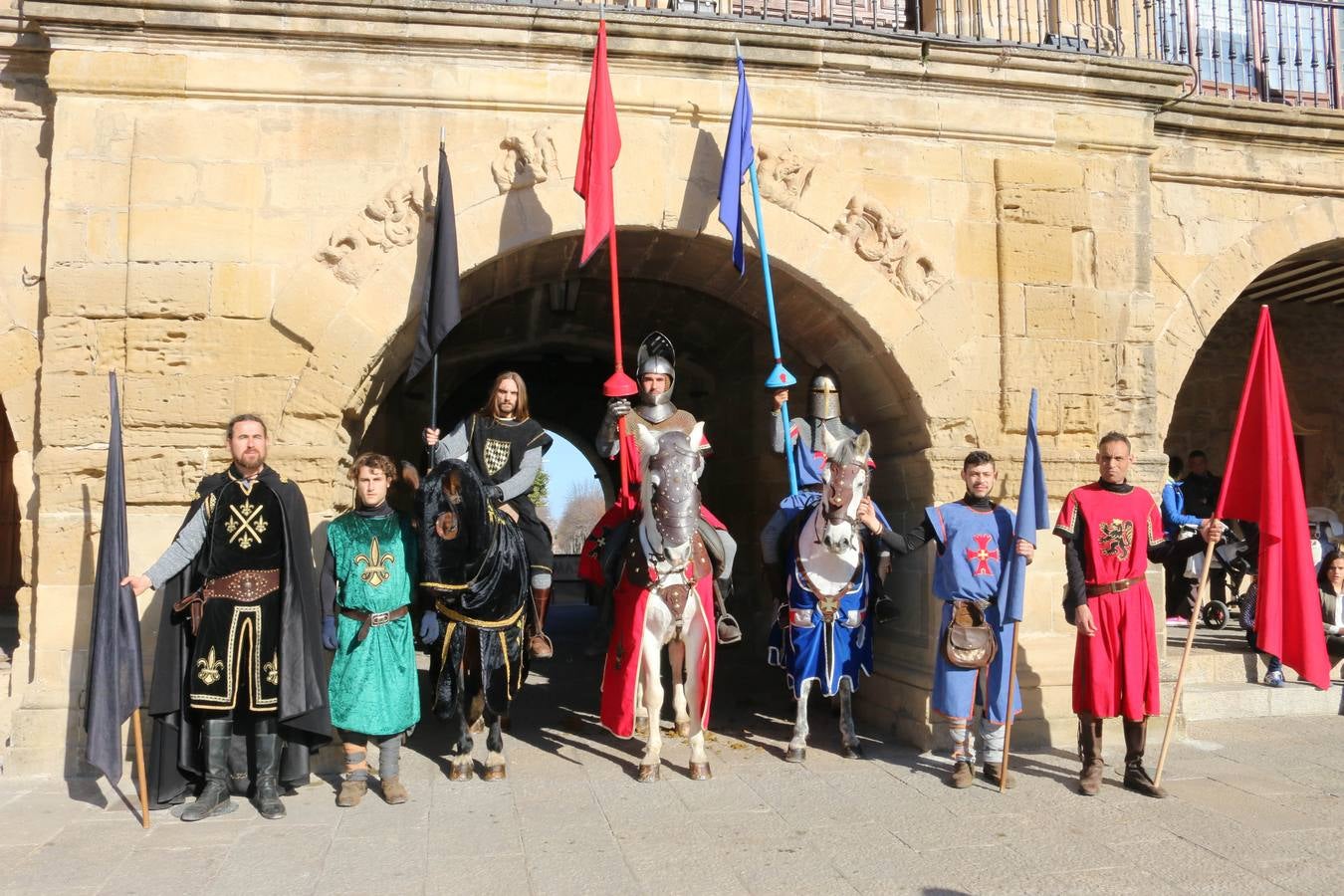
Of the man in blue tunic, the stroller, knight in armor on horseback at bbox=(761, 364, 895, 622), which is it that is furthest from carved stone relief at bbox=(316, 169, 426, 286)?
the stroller

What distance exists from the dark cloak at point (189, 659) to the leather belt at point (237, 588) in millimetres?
65

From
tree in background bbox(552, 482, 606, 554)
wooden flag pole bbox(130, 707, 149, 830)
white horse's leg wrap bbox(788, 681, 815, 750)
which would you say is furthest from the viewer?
tree in background bbox(552, 482, 606, 554)

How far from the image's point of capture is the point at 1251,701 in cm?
614

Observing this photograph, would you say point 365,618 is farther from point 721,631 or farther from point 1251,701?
point 1251,701

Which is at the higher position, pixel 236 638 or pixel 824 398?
pixel 824 398

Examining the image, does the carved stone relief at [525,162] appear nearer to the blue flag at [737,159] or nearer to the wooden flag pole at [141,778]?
the blue flag at [737,159]

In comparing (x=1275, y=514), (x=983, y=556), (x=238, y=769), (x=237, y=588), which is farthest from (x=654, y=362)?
(x=1275, y=514)

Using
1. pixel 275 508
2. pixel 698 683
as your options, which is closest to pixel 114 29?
pixel 275 508

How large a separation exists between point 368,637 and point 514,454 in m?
1.17

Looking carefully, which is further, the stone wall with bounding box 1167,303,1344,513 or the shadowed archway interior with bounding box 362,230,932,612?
the stone wall with bounding box 1167,303,1344,513

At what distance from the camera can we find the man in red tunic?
4.45m

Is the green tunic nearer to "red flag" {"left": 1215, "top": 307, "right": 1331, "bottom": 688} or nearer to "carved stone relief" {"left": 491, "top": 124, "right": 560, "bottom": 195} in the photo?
"carved stone relief" {"left": 491, "top": 124, "right": 560, "bottom": 195}

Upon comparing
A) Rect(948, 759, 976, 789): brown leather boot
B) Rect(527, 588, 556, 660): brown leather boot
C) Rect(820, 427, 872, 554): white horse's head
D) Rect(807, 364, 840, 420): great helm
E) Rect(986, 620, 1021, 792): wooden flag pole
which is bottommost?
Rect(948, 759, 976, 789): brown leather boot

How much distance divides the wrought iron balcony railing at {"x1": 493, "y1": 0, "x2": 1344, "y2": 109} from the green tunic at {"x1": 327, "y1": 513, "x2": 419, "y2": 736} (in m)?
2.90
